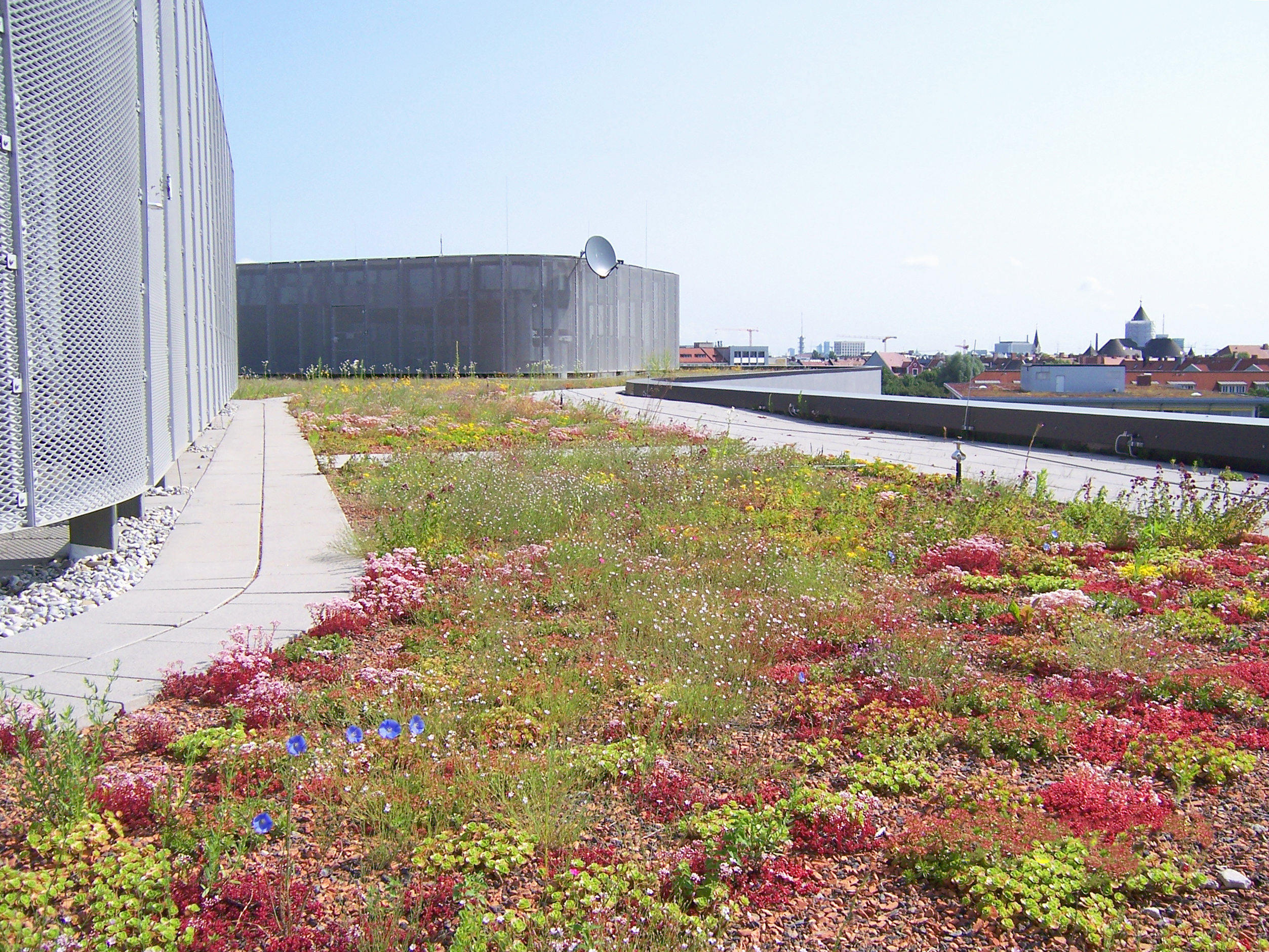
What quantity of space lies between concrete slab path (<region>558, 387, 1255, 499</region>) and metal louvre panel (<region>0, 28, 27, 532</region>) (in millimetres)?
8028

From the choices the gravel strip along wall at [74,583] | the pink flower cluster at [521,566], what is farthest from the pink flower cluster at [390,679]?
the gravel strip along wall at [74,583]

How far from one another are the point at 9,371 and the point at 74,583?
1.40 metres

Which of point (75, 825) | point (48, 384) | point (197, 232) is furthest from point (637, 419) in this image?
point (75, 825)

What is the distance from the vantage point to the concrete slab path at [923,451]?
33.5 ft

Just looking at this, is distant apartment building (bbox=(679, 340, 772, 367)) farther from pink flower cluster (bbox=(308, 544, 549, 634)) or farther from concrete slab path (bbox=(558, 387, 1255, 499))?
pink flower cluster (bbox=(308, 544, 549, 634))

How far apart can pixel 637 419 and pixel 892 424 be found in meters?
4.52

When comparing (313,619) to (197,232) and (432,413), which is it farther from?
(432,413)

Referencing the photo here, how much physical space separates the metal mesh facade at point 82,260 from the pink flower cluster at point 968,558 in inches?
210

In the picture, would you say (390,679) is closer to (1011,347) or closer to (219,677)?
(219,677)

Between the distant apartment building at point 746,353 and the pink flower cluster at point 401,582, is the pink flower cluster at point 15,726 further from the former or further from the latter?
the distant apartment building at point 746,353

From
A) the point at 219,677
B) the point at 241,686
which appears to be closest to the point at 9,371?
the point at 219,677

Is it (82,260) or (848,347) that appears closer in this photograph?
(82,260)

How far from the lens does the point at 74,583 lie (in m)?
5.61

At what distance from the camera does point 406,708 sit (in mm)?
3684
